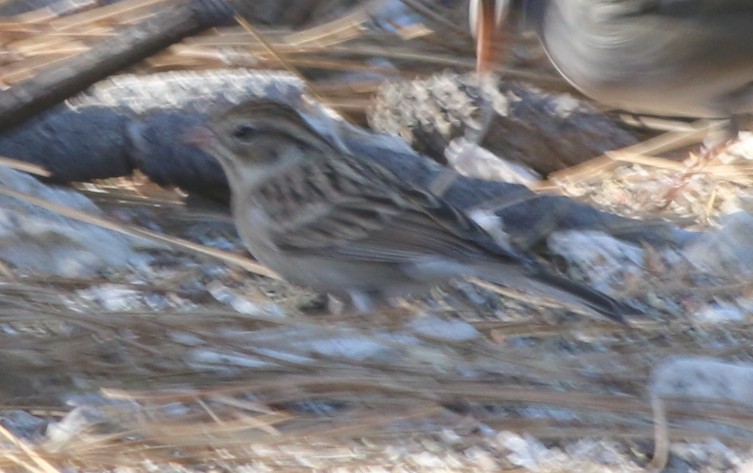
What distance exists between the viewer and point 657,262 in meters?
3.12

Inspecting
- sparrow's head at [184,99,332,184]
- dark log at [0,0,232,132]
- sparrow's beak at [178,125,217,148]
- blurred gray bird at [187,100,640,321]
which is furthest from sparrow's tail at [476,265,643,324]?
dark log at [0,0,232,132]

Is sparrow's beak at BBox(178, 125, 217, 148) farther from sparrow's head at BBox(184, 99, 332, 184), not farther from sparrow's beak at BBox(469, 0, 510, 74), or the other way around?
sparrow's beak at BBox(469, 0, 510, 74)

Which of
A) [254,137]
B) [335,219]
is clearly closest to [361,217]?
[335,219]

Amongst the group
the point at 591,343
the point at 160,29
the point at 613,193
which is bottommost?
the point at 591,343

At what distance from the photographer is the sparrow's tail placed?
2.53 meters

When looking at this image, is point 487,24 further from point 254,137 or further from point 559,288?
point 559,288

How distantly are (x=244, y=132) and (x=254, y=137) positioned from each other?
0.09ft

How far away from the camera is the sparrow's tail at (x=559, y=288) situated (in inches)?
99.6

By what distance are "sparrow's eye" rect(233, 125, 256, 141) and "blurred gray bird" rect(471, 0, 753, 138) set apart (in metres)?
0.73

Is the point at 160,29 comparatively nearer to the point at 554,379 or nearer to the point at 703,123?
the point at 554,379

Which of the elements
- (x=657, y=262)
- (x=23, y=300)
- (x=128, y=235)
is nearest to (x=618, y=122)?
(x=657, y=262)

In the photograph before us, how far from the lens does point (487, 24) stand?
11.7 feet

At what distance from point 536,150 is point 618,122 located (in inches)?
15.1

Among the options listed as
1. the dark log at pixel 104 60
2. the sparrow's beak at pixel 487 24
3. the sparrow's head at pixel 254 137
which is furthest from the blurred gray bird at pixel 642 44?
the dark log at pixel 104 60
